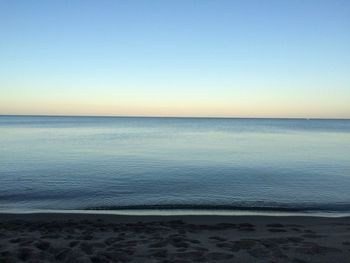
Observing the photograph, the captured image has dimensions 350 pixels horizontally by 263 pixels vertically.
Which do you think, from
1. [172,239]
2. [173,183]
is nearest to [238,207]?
[173,183]

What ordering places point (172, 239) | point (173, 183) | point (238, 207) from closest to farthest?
point (172, 239)
point (238, 207)
point (173, 183)

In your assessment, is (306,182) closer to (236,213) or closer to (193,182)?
(193,182)

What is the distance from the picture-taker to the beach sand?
30.2 feet

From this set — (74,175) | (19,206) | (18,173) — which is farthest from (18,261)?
(18,173)

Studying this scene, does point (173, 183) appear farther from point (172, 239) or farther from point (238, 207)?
point (172, 239)

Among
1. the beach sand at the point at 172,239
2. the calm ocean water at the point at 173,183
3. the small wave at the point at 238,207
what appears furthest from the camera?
the calm ocean water at the point at 173,183

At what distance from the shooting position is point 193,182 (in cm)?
Answer: 2322

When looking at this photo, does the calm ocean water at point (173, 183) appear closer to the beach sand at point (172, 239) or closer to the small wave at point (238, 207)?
the small wave at point (238, 207)

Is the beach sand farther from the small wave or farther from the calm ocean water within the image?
the calm ocean water

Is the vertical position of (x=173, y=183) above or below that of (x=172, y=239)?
below

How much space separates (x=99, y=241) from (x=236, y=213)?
24.7 feet

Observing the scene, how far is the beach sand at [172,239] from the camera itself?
9219 millimetres

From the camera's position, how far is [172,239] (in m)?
10.7

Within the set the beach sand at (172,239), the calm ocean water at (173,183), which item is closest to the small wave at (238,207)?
the calm ocean water at (173,183)
